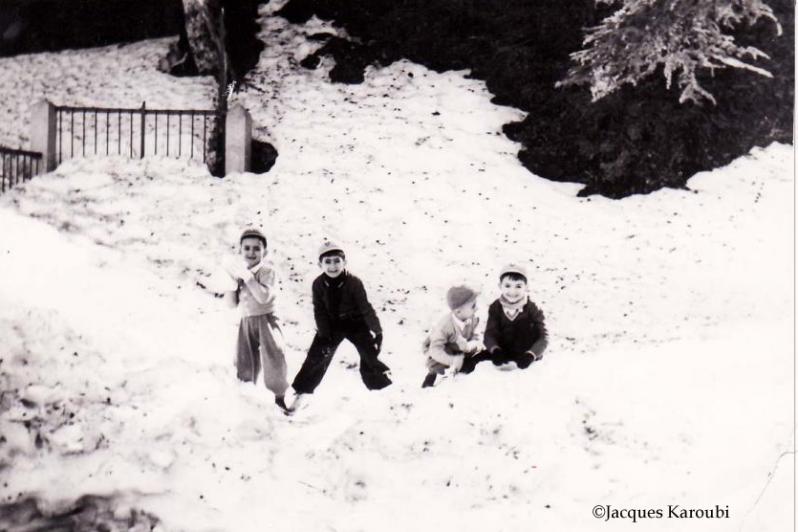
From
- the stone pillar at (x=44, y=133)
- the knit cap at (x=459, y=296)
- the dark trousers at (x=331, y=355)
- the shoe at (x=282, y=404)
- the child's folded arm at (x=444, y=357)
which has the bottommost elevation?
the shoe at (x=282, y=404)

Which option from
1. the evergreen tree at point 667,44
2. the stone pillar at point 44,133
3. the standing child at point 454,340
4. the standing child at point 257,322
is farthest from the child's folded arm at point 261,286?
the evergreen tree at point 667,44

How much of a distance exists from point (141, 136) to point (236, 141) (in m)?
1.13

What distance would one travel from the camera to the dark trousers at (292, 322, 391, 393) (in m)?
4.40

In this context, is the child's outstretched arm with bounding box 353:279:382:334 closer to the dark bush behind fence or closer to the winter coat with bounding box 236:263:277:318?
the winter coat with bounding box 236:263:277:318

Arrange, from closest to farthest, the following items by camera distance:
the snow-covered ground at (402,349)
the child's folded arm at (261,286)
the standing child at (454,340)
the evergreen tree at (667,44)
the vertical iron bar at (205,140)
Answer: the snow-covered ground at (402,349), the child's folded arm at (261,286), the standing child at (454,340), the evergreen tree at (667,44), the vertical iron bar at (205,140)

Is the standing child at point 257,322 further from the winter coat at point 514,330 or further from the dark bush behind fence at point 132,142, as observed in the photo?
the dark bush behind fence at point 132,142

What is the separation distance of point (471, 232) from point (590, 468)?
2.99 m

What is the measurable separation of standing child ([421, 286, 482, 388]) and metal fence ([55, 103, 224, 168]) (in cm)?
341

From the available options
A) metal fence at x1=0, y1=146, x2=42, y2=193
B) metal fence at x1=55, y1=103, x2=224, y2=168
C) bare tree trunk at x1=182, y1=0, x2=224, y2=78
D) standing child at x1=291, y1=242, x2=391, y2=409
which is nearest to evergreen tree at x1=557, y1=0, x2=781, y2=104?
standing child at x1=291, y1=242, x2=391, y2=409

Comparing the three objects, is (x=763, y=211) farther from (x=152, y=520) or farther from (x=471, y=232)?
(x=152, y=520)

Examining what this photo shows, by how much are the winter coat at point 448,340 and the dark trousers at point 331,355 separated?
1.28ft

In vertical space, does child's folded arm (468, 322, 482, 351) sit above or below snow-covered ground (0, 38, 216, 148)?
below

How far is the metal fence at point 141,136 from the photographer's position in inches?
259

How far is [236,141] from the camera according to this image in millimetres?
6461
